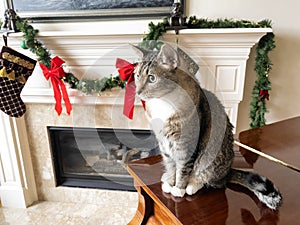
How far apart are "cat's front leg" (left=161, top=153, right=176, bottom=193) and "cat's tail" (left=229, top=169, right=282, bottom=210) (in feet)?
0.51

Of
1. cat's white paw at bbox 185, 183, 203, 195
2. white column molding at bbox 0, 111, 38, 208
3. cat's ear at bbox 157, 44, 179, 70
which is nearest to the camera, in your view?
cat's ear at bbox 157, 44, 179, 70

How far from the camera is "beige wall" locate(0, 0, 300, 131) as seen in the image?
1.30m

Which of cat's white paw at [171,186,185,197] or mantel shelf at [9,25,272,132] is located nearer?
cat's white paw at [171,186,185,197]

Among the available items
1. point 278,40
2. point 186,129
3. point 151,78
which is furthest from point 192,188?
point 278,40

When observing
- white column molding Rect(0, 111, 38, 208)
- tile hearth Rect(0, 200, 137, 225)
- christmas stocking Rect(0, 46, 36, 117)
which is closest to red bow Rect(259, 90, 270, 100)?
tile hearth Rect(0, 200, 137, 225)

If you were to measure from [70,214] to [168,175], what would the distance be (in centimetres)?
134

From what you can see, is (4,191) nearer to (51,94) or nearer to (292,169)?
(51,94)

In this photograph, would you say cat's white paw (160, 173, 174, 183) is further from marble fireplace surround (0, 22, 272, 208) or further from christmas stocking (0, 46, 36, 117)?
christmas stocking (0, 46, 36, 117)

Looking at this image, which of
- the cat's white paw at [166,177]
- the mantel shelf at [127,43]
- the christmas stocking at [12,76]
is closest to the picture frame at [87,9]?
the mantel shelf at [127,43]

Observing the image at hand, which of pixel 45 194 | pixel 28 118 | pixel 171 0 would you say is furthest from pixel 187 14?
pixel 45 194

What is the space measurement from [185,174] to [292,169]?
350mm

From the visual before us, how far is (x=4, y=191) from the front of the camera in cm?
175

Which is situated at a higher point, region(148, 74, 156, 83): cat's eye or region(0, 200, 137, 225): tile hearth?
region(148, 74, 156, 83): cat's eye

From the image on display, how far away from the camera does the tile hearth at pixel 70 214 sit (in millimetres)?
1666
